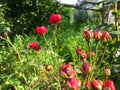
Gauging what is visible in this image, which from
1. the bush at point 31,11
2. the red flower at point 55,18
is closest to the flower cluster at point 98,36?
the red flower at point 55,18

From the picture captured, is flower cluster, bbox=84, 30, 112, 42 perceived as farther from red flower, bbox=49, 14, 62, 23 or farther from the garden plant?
red flower, bbox=49, 14, 62, 23

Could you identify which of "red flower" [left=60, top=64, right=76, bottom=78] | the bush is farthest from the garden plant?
the bush

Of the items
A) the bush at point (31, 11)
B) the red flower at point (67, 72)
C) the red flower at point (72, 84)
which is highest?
the red flower at point (67, 72)

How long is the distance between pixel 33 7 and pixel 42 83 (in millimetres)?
5712

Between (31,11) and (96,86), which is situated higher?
(96,86)

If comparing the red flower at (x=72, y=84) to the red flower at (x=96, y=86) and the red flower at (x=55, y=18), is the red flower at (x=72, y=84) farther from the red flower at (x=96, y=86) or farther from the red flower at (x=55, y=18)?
the red flower at (x=55, y=18)

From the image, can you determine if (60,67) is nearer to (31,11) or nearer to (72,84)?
(72,84)

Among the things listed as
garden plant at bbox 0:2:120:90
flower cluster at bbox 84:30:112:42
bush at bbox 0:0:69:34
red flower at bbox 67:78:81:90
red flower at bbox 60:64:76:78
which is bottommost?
bush at bbox 0:0:69:34

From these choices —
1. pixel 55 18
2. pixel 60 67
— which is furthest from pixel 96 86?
pixel 55 18

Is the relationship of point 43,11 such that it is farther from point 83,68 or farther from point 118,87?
point 83,68

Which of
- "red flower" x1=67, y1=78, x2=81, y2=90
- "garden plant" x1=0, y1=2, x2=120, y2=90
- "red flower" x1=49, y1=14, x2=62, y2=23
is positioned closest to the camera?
Answer: "red flower" x1=67, y1=78, x2=81, y2=90

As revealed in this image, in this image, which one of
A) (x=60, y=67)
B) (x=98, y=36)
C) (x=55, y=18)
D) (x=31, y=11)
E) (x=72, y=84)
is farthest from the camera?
(x=31, y=11)

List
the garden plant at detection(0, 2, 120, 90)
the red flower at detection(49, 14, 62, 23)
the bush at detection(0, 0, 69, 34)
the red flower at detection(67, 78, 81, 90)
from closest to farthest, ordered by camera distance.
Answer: the red flower at detection(67, 78, 81, 90) → the garden plant at detection(0, 2, 120, 90) → the red flower at detection(49, 14, 62, 23) → the bush at detection(0, 0, 69, 34)

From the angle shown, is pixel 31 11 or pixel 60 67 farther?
pixel 31 11
